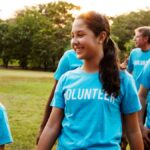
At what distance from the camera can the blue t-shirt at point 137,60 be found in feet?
20.6

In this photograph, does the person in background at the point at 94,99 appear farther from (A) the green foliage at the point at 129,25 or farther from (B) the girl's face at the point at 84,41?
(A) the green foliage at the point at 129,25

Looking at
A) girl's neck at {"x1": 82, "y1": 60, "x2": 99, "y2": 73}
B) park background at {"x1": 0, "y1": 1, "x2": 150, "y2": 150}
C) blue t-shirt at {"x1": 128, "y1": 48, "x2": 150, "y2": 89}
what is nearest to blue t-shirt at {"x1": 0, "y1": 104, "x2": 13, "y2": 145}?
girl's neck at {"x1": 82, "y1": 60, "x2": 99, "y2": 73}

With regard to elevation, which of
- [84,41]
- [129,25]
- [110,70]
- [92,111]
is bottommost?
[129,25]

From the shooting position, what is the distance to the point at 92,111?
2562 mm

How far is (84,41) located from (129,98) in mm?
408

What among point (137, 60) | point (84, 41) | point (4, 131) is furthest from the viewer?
point (137, 60)

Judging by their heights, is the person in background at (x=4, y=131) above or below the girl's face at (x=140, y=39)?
below

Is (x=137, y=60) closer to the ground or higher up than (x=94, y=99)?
closer to the ground

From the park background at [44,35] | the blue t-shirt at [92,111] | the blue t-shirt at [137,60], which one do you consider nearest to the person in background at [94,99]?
the blue t-shirt at [92,111]

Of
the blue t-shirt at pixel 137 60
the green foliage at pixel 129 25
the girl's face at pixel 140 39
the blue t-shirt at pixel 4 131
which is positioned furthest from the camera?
the green foliage at pixel 129 25

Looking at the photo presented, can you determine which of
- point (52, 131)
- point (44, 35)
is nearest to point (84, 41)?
point (52, 131)

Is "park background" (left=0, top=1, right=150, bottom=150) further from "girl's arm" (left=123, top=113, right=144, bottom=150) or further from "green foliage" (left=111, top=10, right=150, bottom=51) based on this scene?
"girl's arm" (left=123, top=113, right=144, bottom=150)

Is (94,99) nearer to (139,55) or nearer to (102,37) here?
(102,37)

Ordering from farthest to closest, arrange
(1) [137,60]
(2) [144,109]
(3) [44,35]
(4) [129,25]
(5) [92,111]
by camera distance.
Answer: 1. (3) [44,35]
2. (4) [129,25]
3. (1) [137,60]
4. (2) [144,109]
5. (5) [92,111]
